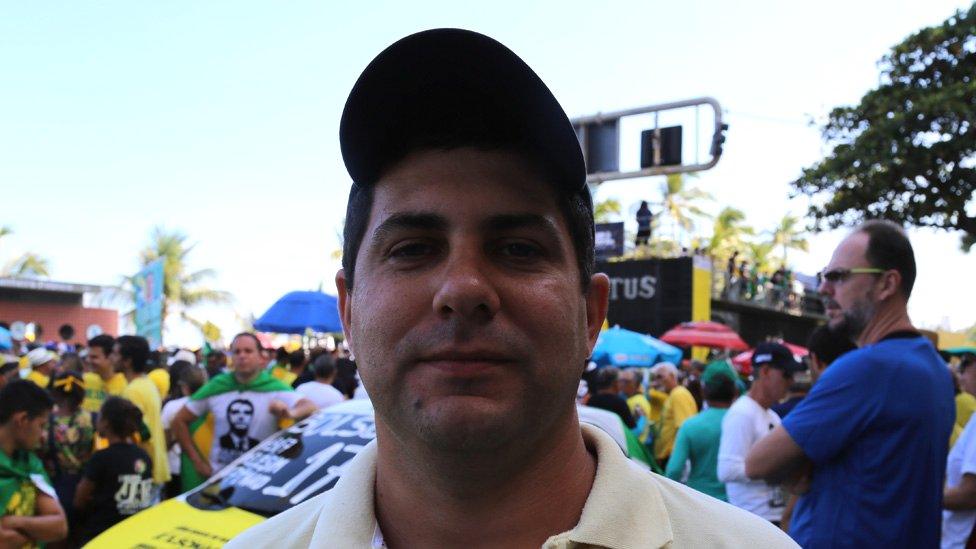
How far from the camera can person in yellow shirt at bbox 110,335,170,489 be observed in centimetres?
600

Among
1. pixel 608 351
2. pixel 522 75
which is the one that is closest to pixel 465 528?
pixel 522 75

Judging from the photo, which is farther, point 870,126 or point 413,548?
point 870,126

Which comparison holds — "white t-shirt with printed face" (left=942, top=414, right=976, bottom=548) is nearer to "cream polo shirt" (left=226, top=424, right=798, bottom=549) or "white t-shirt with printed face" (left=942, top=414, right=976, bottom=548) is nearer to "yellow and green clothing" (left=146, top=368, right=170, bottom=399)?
"cream polo shirt" (left=226, top=424, right=798, bottom=549)

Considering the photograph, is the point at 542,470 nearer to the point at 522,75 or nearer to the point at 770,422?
the point at 522,75

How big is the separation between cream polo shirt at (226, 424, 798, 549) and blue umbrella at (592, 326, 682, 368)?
12978 millimetres

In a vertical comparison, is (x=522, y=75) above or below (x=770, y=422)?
above

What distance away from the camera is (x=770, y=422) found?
4.96 metres

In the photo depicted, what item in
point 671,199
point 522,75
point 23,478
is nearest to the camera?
point 522,75

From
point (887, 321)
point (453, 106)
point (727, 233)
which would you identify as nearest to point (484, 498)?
point (453, 106)

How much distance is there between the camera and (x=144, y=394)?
636 centimetres

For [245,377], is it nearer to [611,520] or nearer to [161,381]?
[161,381]

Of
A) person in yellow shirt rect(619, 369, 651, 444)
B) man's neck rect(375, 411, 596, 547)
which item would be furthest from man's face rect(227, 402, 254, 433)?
man's neck rect(375, 411, 596, 547)

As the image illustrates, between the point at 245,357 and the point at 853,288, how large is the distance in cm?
442

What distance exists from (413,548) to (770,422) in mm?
4118
